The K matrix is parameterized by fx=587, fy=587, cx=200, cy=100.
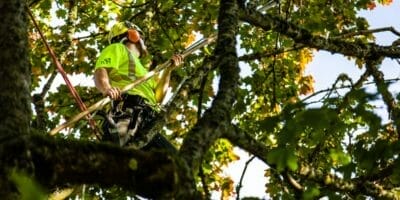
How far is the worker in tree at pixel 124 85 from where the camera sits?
4559mm

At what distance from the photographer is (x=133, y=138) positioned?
4520mm

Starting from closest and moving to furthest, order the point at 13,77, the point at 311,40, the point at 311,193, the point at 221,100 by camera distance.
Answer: the point at 13,77
the point at 221,100
the point at 311,193
the point at 311,40

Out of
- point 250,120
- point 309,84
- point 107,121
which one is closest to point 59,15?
point 250,120

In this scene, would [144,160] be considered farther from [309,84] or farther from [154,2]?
[309,84]

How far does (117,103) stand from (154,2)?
3342mm

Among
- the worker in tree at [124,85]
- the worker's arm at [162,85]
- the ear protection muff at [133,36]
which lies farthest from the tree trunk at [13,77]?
the worker's arm at [162,85]

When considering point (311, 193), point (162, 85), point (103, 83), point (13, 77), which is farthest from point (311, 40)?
point (13, 77)

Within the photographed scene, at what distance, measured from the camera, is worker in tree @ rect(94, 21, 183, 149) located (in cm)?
456

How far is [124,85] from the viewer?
16.4 ft

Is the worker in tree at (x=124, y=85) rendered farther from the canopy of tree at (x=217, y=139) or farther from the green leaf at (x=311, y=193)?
the green leaf at (x=311, y=193)

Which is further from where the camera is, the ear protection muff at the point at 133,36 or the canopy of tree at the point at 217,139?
the ear protection muff at the point at 133,36

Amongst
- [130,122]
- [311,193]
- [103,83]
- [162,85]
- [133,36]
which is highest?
[133,36]

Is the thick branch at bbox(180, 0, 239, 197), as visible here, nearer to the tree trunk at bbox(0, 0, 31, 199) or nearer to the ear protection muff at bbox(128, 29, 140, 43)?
the tree trunk at bbox(0, 0, 31, 199)

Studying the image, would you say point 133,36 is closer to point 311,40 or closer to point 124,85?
point 124,85
